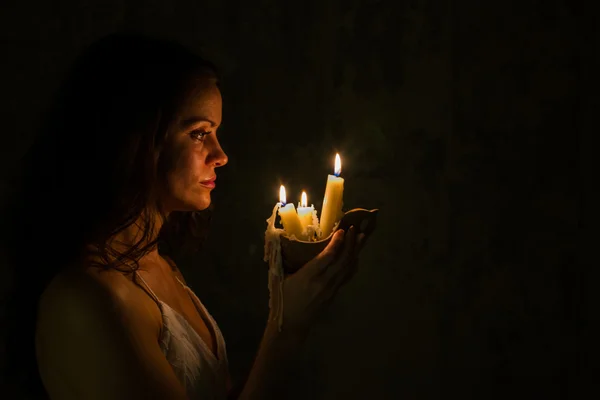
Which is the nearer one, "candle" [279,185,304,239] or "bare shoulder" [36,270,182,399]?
"bare shoulder" [36,270,182,399]

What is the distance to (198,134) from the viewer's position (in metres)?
1.24

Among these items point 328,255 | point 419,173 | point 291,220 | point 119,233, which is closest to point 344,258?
point 328,255

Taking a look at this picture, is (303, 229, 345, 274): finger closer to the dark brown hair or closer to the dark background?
the dark brown hair

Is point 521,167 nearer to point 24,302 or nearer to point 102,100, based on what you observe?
point 102,100

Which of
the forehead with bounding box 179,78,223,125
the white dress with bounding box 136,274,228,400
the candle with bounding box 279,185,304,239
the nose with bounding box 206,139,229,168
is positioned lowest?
the white dress with bounding box 136,274,228,400

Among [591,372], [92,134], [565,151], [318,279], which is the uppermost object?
[565,151]

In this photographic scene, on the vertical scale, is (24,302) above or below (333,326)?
above

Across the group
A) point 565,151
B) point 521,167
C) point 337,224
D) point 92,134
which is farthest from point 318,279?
point 565,151

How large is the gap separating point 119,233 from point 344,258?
0.50m

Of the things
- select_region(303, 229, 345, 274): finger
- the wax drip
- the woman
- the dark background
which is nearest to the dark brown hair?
the woman

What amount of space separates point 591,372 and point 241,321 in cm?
123

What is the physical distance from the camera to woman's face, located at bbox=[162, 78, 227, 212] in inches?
47.0

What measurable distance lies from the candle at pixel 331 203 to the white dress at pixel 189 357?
0.37 m

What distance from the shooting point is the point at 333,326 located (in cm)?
192
